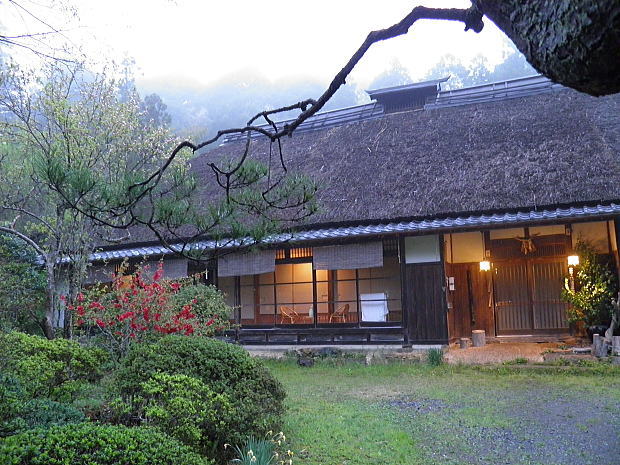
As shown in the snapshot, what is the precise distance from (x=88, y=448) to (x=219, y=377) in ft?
6.64

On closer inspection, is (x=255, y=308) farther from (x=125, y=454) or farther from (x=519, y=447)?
(x=125, y=454)

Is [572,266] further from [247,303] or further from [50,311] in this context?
[50,311]

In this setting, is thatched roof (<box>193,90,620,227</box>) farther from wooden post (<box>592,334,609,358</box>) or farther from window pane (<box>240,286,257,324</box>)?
window pane (<box>240,286,257,324</box>)

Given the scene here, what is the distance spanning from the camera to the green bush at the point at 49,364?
5398 millimetres

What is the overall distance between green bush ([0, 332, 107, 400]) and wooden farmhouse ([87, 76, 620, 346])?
13.6 feet

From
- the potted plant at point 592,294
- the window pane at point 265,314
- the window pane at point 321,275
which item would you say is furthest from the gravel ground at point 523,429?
the window pane at point 265,314

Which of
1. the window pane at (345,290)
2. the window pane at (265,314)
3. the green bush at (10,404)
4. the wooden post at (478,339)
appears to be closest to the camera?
the green bush at (10,404)


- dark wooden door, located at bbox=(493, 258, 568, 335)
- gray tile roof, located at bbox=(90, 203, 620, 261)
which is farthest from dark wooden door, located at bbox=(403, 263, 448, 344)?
dark wooden door, located at bbox=(493, 258, 568, 335)

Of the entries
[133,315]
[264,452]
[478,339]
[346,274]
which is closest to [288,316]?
[346,274]

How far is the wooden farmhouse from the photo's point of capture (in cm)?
1102

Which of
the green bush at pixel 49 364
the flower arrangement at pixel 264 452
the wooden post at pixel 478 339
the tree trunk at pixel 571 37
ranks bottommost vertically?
the flower arrangement at pixel 264 452

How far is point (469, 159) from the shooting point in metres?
12.7

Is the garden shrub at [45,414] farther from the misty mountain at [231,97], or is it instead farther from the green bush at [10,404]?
the misty mountain at [231,97]

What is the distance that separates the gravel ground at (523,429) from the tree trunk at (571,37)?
424cm
